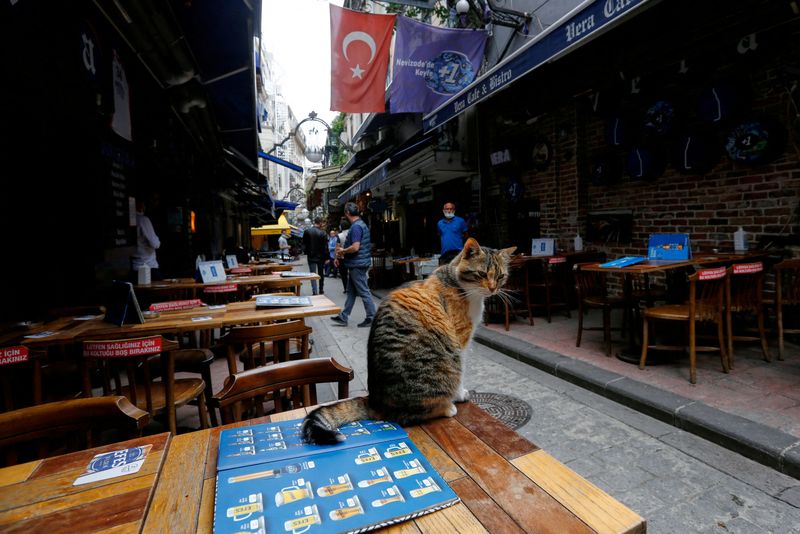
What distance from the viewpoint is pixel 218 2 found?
4.23 metres

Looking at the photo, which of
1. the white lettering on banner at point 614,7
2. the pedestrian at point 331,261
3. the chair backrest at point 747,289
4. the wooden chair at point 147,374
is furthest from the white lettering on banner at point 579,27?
the pedestrian at point 331,261

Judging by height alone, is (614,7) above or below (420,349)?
above

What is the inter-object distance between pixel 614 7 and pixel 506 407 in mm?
3584

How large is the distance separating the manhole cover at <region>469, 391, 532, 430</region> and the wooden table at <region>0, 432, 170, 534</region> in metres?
2.53

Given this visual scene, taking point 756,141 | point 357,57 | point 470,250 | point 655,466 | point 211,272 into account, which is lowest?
point 655,466

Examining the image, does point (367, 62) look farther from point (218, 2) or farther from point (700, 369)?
point (700, 369)

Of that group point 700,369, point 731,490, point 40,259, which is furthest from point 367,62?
point 731,490

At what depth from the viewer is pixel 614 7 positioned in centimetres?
324

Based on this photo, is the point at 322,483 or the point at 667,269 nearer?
the point at 322,483

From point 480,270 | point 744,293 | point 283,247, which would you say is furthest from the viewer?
point 283,247

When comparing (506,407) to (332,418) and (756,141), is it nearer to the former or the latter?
(332,418)

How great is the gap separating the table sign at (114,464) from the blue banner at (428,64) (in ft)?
20.7

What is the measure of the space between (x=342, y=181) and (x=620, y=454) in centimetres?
1483

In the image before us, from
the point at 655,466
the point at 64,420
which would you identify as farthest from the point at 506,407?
the point at 64,420
